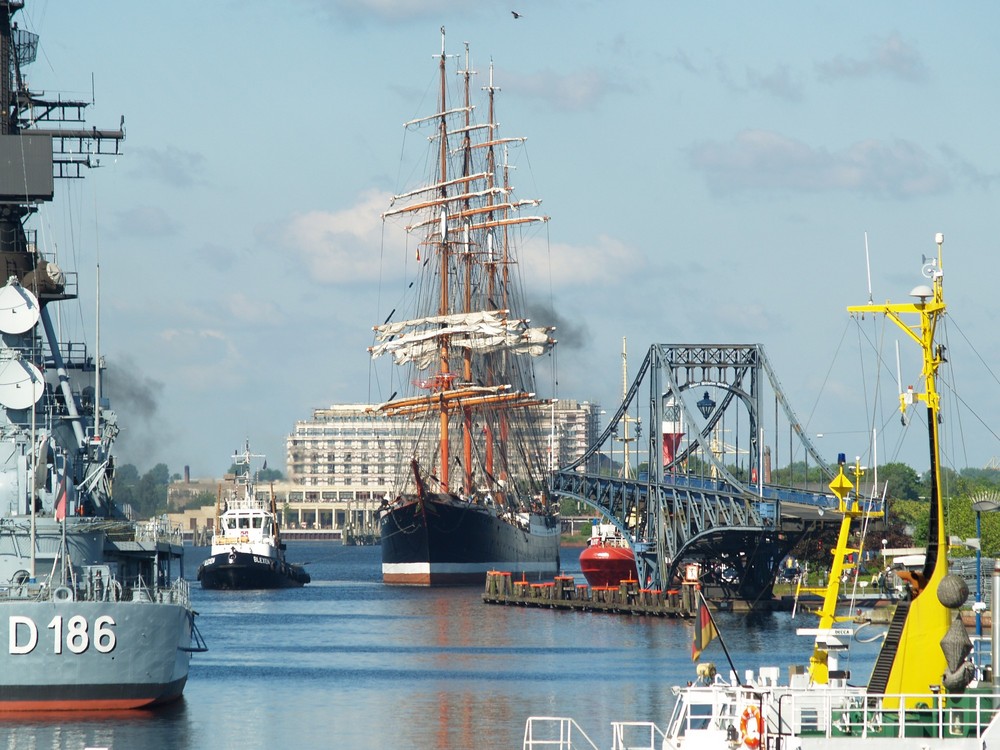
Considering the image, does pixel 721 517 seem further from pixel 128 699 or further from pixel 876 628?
pixel 128 699

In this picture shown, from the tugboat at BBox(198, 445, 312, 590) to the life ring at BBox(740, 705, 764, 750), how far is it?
316ft

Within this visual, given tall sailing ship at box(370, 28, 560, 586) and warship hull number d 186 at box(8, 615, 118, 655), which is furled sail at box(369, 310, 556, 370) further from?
warship hull number d 186 at box(8, 615, 118, 655)

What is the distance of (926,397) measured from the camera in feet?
98.1

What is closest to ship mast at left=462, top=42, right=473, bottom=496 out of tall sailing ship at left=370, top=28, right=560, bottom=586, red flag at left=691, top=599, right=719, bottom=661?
tall sailing ship at left=370, top=28, right=560, bottom=586

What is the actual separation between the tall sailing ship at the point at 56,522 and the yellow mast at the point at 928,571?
24171mm

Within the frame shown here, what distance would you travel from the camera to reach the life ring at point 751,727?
92.0ft

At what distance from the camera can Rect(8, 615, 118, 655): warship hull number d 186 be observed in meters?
45.4

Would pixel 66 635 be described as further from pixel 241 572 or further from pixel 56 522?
pixel 241 572

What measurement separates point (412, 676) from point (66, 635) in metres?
21.4

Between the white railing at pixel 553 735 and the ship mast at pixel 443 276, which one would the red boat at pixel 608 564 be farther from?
the white railing at pixel 553 735

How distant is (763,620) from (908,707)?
60.7 m

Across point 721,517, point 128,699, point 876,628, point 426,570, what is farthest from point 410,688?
point 426,570

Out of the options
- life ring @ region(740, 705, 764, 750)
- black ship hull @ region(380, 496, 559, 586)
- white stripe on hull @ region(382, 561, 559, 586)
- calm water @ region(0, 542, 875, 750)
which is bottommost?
calm water @ region(0, 542, 875, 750)

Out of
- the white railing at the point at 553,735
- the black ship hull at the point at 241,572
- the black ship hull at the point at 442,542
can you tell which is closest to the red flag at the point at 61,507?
the white railing at the point at 553,735
